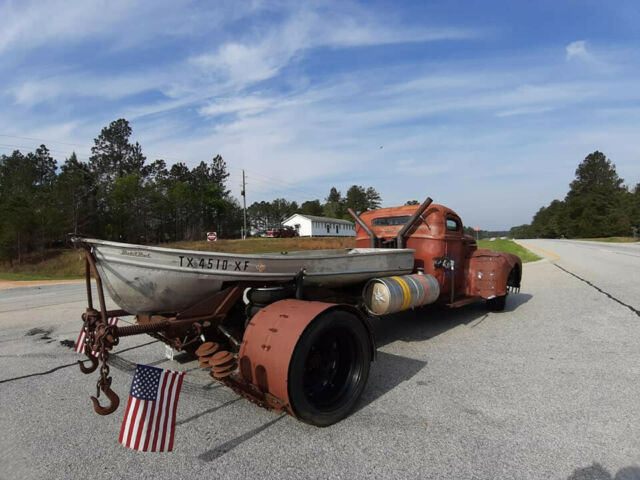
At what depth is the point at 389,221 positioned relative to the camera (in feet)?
21.9

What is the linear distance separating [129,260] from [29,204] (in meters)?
40.4

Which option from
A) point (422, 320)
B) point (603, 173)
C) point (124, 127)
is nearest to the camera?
point (422, 320)

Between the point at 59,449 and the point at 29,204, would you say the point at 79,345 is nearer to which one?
the point at 59,449

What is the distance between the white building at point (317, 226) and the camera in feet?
230

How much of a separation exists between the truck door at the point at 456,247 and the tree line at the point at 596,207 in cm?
6619

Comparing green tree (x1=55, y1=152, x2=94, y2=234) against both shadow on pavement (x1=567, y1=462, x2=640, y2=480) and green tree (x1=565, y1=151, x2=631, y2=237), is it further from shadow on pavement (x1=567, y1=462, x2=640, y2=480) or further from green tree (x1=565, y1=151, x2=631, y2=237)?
green tree (x1=565, y1=151, x2=631, y2=237)

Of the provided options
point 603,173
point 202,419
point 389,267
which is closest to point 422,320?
point 389,267

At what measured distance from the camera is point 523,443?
112 inches

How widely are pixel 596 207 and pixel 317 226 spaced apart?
202ft

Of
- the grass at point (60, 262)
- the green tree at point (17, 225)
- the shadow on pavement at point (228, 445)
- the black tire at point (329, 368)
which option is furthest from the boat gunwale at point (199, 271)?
the green tree at point (17, 225)

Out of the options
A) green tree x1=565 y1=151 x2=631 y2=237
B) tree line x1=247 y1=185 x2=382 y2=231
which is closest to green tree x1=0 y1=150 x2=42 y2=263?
tree line x1=247 y1=185 x2=382 y2=231

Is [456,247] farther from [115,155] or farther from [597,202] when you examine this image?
[597,202]

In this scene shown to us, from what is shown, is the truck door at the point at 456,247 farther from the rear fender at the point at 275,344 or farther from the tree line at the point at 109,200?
the tree line at the point at 109,200

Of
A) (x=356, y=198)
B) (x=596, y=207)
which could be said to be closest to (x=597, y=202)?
(x=596, y=207)
